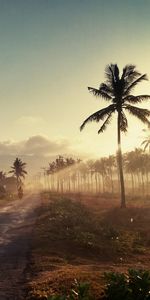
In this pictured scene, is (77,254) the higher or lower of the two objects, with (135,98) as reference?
lower

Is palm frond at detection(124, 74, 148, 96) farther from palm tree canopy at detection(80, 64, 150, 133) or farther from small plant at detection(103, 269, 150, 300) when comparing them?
small plant at detection(103, 269, 150, 300)

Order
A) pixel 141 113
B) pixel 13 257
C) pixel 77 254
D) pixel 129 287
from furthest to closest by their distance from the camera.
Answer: pixel 141 113, pixel 77 254, pixel 13 257, pixel 129 287

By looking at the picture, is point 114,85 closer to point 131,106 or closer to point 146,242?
point 131,106

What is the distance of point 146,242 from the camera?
21109mm

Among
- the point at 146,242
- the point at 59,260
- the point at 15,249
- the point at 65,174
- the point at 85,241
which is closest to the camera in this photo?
the point at 59,260

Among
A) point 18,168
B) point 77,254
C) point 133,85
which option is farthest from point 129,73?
point 18,168

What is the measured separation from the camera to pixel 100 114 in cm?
3659

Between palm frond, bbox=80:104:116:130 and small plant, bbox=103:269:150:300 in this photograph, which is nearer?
small plant, bbox=103:269:150:300

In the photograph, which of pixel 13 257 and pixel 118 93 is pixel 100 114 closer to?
pixel 118 93

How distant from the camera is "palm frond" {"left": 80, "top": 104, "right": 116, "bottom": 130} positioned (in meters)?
36.3

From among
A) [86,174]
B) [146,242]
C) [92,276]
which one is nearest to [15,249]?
[92,276]

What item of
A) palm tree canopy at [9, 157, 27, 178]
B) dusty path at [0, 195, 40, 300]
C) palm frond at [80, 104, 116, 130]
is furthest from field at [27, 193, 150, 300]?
palm tree canopy at [9, 157, 27, 178]

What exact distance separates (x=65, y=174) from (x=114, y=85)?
103 m

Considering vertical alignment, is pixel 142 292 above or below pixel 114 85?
below
